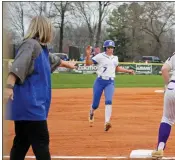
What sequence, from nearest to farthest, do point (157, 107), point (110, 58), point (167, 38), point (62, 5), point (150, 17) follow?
point (110, 58), point (157, 107), point (62, 5), point (150, 17), point (167, 38)

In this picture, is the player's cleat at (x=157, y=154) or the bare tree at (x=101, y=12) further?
the bare tree at (x=101, y=12)

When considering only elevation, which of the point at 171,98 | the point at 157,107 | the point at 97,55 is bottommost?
the point at 157,107

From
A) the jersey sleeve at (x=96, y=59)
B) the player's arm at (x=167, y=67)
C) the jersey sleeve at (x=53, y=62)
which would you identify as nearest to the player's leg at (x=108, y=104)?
the jersey sleeve at (x=96, y=59)

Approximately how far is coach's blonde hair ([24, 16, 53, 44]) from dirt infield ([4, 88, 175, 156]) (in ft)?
3.02

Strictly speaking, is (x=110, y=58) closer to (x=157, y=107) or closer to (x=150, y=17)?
(x=157, y=107)

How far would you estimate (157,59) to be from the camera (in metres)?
51.0

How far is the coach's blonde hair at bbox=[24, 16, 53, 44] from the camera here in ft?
12.2

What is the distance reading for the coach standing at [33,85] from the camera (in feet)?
11.8

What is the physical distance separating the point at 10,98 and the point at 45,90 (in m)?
0.36

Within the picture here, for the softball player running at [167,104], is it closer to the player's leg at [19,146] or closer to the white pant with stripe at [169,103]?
the white pant with stripe at [169,103]

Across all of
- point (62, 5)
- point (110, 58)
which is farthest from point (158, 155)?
point (62, 5)

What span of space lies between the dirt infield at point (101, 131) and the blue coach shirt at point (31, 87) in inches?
12.7

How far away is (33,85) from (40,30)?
1.66 ft

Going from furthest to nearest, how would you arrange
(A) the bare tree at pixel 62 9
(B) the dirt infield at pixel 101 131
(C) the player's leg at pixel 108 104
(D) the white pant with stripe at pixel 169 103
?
(A) the bare tree at pixel 62 9 < (C) the player's leg at pixel 108 104 < (B) the dirt infield at pixel 101 131 < (D) the white pant with stripe at pixel 169 103
